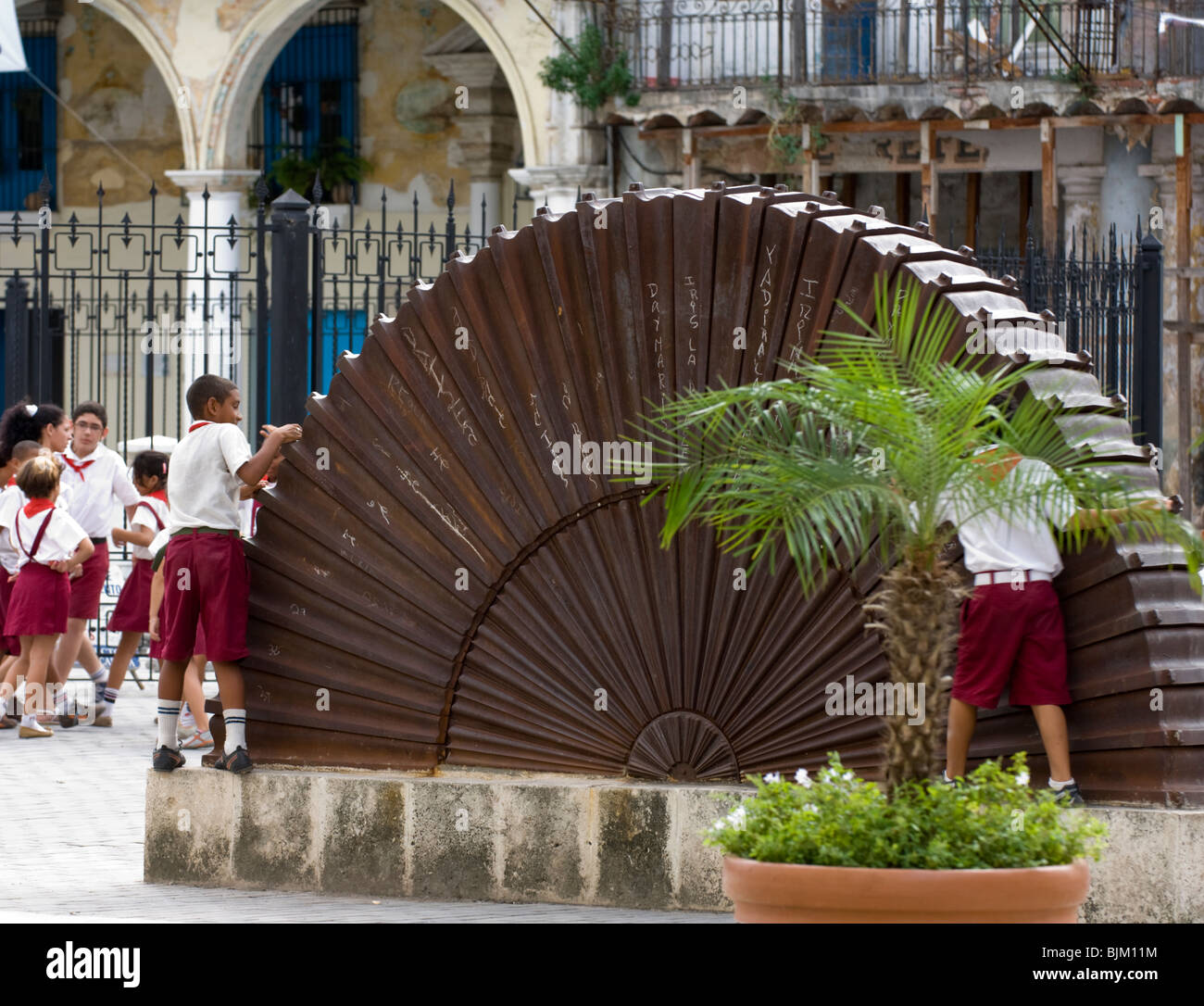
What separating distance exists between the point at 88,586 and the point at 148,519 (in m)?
0.70

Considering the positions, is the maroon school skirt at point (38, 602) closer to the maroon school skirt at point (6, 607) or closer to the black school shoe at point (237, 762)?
the maroon school skirt at point (6, 607)

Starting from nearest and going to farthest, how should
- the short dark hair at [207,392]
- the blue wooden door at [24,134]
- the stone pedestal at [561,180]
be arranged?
the short dark hair at [207,392] < the stone pedestal at [561,180] < the blue wooden door at [24,134]

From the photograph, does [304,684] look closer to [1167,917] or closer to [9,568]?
[1167,917]

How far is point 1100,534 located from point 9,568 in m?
7.37

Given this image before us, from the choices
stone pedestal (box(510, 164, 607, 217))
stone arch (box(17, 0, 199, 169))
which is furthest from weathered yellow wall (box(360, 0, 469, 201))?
stone pedestal (box(510, 164, 607, 217))

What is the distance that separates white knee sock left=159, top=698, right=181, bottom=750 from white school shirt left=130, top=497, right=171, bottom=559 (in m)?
3.93

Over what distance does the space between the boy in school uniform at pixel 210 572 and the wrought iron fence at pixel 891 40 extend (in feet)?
40.8

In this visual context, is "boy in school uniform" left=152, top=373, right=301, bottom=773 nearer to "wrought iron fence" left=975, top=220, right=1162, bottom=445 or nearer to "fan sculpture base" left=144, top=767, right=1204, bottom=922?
"fan sculpture base" left=144, top=767, right=1204, bottom=922

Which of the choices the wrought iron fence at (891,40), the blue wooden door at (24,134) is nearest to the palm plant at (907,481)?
the wrought iron fence at (891,40)

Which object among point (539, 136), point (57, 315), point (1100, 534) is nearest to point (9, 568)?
point (1100, 534)

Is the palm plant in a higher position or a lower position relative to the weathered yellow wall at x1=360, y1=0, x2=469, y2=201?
lower

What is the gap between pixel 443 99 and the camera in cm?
2394

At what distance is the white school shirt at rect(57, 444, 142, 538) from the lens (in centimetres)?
1160

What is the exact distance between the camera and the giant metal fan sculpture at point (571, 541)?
6.42 meters
